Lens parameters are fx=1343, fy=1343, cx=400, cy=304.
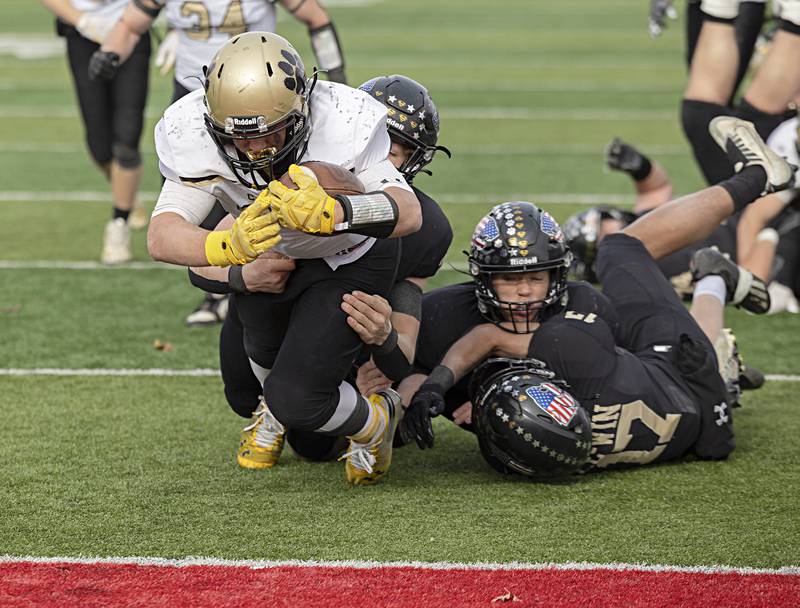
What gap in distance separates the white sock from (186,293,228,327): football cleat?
7.32 ft

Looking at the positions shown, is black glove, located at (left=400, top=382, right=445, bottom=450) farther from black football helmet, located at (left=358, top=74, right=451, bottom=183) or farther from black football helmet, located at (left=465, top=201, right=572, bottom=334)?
black football helmet, located at (left=358, top=74, right=451, bottom=183)

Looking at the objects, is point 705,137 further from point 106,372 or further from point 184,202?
point 184,202

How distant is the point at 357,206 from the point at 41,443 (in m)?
1.59

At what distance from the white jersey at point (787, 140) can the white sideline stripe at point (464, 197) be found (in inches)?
97.3

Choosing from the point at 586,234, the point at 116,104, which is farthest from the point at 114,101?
the point at 586,234

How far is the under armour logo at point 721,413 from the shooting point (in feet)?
13.8

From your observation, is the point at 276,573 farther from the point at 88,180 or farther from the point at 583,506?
the point at 88,180

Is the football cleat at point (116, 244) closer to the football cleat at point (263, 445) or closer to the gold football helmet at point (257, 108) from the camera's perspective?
the football cleat at point (263, 445)

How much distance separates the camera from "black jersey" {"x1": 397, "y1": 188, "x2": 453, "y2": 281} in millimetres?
4246

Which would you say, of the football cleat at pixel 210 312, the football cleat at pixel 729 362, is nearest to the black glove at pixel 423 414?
the football cleat at pixel 729 362

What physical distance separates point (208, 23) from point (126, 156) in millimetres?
1440

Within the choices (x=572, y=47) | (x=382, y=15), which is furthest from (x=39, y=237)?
(x=382, y=15)

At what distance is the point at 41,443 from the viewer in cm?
438

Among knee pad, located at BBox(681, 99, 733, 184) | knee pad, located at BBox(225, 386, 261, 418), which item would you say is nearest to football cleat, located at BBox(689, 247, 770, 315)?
knee pad, located at BBox(681, 99, 733, 184)
